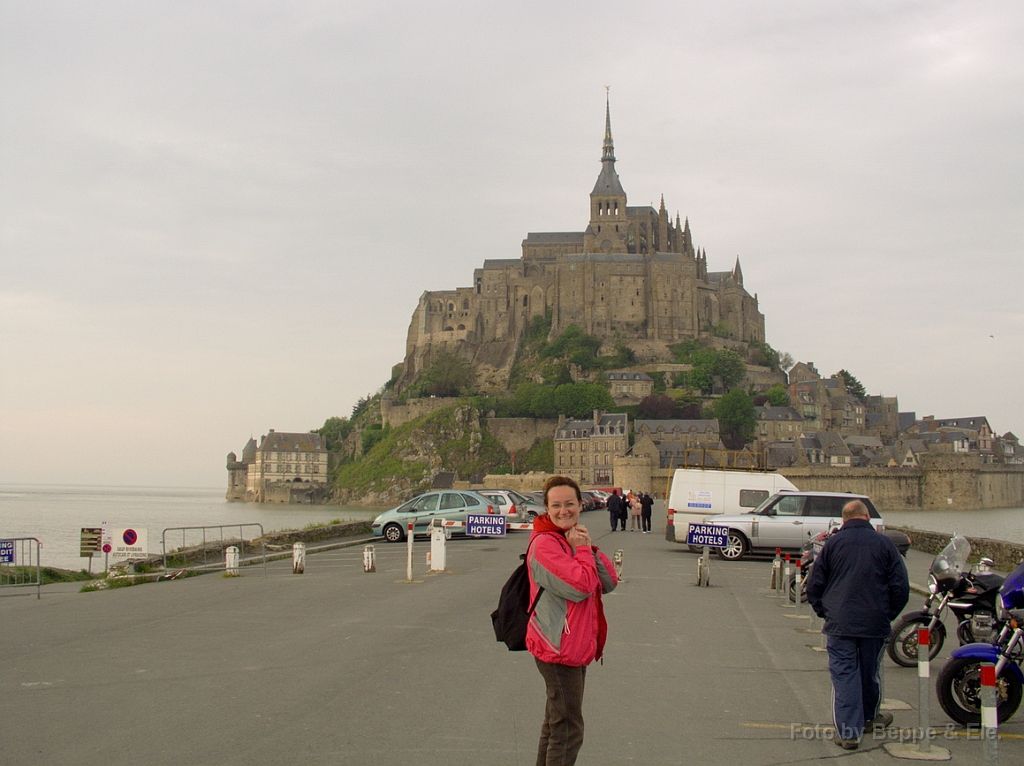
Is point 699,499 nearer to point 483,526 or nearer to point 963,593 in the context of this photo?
point 483,526

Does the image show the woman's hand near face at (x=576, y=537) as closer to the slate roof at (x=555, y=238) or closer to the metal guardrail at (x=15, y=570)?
the metal guardrail at (x=15, y=570)

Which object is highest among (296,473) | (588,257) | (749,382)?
(588,257)

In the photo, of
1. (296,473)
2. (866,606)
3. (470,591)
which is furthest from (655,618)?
(296,473)

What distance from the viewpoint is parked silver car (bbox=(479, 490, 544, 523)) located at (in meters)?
28.3

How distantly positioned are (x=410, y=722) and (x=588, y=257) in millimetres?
118629

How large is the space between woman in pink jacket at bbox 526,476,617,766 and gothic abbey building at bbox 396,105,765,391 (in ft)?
366

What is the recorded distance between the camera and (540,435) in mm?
105125


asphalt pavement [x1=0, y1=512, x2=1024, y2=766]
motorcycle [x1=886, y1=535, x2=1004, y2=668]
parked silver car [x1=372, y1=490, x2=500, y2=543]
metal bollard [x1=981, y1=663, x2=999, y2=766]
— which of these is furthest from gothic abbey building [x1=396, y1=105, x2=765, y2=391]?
metal bollard [x1=981, y1=663, x2=999, y2=766]

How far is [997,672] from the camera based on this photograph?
6801mm

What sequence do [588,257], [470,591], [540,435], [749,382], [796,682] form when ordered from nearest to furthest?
1. [796,682]
2. [470,591]
3. [540,435]
4. [749,382]
5. [588,257]

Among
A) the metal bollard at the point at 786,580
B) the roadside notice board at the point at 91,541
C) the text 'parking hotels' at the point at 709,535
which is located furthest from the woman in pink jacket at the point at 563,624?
the roadside notice board at the point at 91,541

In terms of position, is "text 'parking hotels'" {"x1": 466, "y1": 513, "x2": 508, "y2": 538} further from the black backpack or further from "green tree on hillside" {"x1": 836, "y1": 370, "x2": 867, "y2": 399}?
"green tree on hillside" {"x1": 836, "y1": 370, "x2": 867, "y2": 399}

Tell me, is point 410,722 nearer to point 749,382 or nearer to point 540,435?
point 540,435

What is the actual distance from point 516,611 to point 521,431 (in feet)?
329
